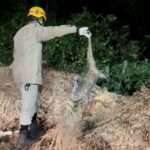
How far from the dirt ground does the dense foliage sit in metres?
0.67

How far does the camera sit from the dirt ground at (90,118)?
9227mm

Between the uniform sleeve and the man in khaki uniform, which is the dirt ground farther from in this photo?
the uniform sleeve

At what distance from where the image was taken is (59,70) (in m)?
11.4

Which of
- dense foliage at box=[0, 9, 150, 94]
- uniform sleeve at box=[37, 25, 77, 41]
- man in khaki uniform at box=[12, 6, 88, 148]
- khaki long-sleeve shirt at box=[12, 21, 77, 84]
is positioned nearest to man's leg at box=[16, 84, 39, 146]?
man in khaki uniform at box=[12, 6, 88, 148]

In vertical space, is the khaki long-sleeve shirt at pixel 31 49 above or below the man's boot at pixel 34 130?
above

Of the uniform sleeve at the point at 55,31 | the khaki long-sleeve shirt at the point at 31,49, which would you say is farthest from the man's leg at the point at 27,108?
the uniform sleeve at the point at 55,31

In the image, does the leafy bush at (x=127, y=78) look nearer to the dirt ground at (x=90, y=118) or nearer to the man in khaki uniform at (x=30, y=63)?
the dirt ground at (x=90, y=118)

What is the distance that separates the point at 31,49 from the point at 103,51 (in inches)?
133

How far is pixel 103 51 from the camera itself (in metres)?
12.8

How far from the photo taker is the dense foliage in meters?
11.0

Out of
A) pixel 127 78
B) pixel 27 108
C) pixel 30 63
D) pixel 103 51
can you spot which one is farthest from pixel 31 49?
pixel 103 51

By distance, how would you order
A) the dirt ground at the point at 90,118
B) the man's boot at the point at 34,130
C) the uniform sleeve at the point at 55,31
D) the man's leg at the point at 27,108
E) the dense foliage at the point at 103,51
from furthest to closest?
the dense foliage at the point at 103,51
the man's boot at the point at 34,130
the man's leg at the point at 27,108
the uniform sleeve at the point at 55,31
the dirt ground at the point at 90,118

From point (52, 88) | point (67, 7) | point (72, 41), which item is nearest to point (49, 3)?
point (67, 7)

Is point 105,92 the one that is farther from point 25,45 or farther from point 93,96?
point 25,45
